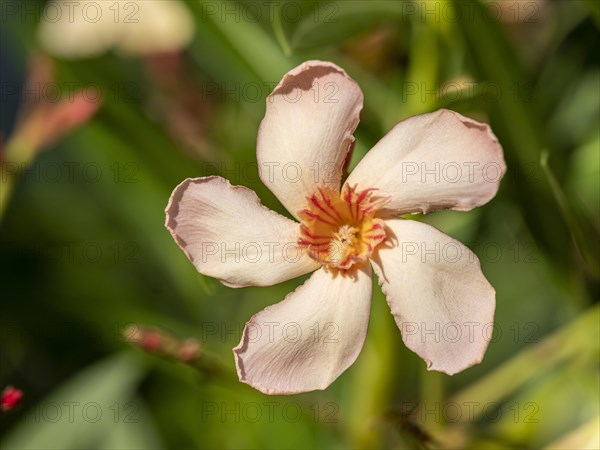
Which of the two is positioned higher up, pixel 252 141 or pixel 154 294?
pixel 252 141

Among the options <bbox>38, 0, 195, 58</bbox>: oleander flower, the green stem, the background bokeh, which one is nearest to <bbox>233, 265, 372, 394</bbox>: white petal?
the background bokeh

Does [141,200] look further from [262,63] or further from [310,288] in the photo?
[310,288]

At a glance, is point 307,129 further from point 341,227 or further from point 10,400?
point 10,400

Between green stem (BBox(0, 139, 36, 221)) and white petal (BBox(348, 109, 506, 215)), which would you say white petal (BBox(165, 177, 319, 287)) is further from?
green stem (BBox(0, 139, 36, 221))

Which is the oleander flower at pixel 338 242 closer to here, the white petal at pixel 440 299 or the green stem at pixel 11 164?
the white petal at pixel 440 299

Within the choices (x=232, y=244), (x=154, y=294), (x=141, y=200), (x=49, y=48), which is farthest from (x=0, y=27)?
(x=232, y=244)

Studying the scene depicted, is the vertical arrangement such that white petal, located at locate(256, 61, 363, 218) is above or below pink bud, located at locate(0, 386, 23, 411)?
above
